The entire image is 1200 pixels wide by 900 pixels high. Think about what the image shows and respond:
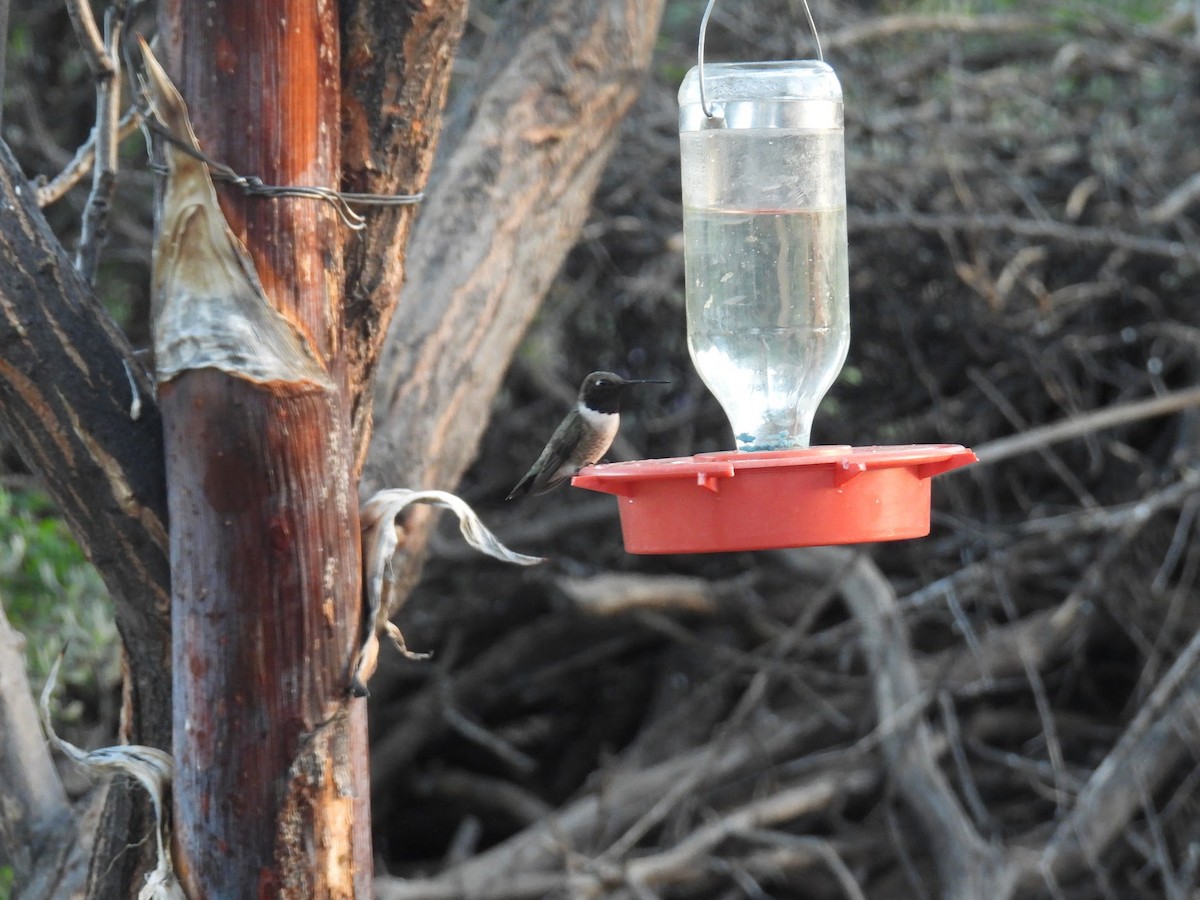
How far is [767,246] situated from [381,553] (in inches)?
61.1

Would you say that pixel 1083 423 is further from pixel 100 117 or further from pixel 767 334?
pixel 100 117

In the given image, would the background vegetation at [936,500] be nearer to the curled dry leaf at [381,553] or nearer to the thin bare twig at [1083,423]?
the thin bare twig at [1083,423]

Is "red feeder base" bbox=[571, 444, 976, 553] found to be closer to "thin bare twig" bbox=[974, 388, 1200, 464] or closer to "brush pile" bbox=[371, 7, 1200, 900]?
"thin bare twig" bbox=[974, 388, 1200, 464]

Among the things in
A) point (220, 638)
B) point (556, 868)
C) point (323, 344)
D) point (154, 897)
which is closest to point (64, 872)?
point (154, 897)

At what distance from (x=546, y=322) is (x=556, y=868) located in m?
1.98

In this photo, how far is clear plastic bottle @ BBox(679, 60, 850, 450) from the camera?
274 centimetres

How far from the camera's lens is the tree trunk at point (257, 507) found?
1724mm

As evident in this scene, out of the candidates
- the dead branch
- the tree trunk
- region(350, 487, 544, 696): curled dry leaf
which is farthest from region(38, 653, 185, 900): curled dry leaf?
the dead branch

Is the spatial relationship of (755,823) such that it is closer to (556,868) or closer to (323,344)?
(556,868)

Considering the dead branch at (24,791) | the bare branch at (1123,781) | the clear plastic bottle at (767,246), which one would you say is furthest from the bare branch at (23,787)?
the bare branch at (1123,781)

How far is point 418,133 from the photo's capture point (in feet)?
6.61

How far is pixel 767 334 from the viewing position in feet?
9.95

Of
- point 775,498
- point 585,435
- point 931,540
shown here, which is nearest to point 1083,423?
point 931,540

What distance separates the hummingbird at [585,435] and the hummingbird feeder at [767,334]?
0.28m
